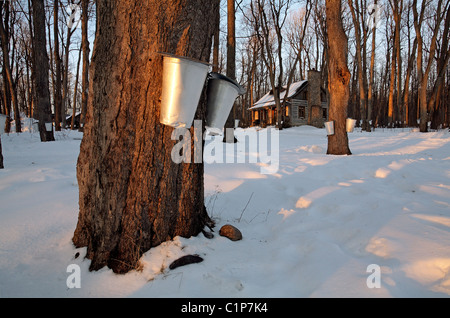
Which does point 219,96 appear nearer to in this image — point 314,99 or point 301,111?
point 314,99

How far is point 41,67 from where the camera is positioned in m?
8.20

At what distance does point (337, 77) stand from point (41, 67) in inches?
358

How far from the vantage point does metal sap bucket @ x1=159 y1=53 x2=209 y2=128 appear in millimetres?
1485

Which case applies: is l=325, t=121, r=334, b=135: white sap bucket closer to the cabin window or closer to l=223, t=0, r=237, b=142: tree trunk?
l=223, t=0, r=237, b=142: tree trunk

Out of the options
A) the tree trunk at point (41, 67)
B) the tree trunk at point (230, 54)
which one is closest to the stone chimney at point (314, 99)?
the tree trunk at point (230, 54)

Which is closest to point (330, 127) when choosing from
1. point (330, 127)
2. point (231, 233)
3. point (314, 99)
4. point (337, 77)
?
point (330, 127)

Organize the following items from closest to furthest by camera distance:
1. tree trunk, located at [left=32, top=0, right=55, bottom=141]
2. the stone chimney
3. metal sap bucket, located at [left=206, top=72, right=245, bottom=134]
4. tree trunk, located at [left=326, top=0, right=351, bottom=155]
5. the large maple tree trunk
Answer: the large maple tree trunk, metal sap bucket, located at [left=206, top=72, right=245, bottom=134], tree trunk, located at [left=326, top=0, right=351, bottom=155], tree trunk, located at [left=32, top=0, right=55, bottom=141], the stone chimney

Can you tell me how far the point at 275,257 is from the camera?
1.72 meters

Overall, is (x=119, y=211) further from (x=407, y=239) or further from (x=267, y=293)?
(x=407, y=239)

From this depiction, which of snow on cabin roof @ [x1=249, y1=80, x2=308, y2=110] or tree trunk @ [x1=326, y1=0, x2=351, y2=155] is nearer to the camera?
tree trunk @ [x1=326, y1=0, x2=351, y2=155]

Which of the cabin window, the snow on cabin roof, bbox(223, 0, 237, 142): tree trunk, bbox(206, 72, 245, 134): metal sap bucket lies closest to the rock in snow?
bbox(206, 72, 245, 134): metal sap bucket

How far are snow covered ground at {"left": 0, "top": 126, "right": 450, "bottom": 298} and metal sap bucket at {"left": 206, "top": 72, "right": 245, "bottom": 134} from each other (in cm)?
93

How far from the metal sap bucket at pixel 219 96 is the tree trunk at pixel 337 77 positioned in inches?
166
